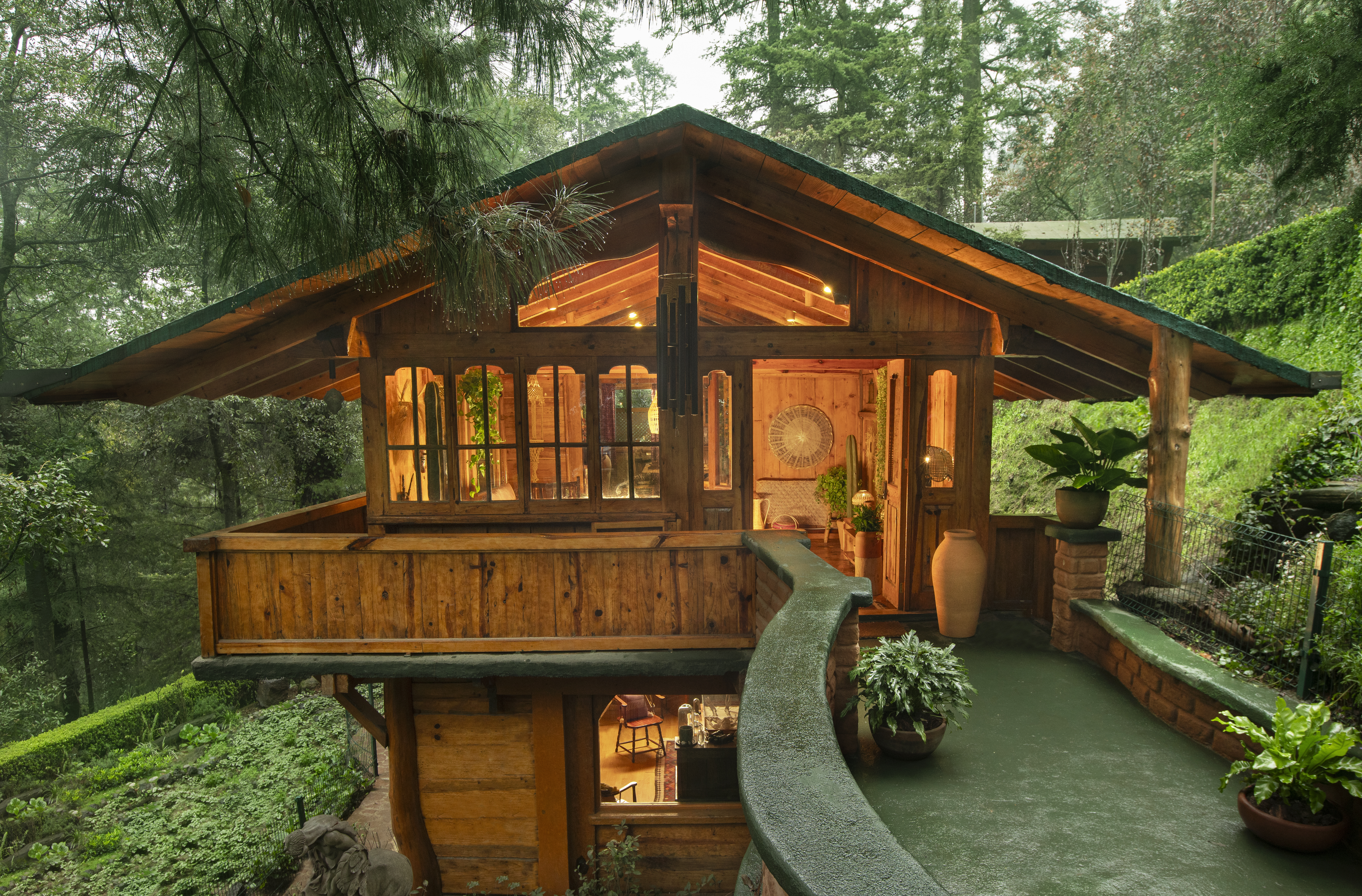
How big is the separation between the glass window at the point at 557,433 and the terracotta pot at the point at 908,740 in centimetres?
341

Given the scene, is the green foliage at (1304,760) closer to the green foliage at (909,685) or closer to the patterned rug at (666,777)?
the green foliage at (909,685)

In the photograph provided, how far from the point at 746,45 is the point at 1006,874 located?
1843cm

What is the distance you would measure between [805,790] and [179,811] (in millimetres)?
12899

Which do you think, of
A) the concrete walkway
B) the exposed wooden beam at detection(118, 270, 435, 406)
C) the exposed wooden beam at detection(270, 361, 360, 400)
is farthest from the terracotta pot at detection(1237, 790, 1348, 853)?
the concrete walkway

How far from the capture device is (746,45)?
1667 cm

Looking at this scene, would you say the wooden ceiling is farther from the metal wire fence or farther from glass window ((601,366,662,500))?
the metal wire fence

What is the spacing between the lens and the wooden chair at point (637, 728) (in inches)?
344

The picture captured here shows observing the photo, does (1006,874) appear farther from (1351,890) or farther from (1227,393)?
(1227,393)

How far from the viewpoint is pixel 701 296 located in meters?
8.45

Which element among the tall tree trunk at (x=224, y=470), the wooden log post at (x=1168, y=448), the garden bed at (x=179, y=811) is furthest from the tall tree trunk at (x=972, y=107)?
the garden bed at (x=179, y=811)

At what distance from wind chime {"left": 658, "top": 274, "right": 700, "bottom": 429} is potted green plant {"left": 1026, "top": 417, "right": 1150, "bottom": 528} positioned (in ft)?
8.68

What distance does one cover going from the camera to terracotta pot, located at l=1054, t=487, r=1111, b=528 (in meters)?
5.11

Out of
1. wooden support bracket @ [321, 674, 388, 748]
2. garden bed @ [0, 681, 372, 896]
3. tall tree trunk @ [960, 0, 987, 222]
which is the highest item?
tall tree trunk @ [960, 0, 987, 222]

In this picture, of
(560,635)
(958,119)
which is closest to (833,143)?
(958,119)
